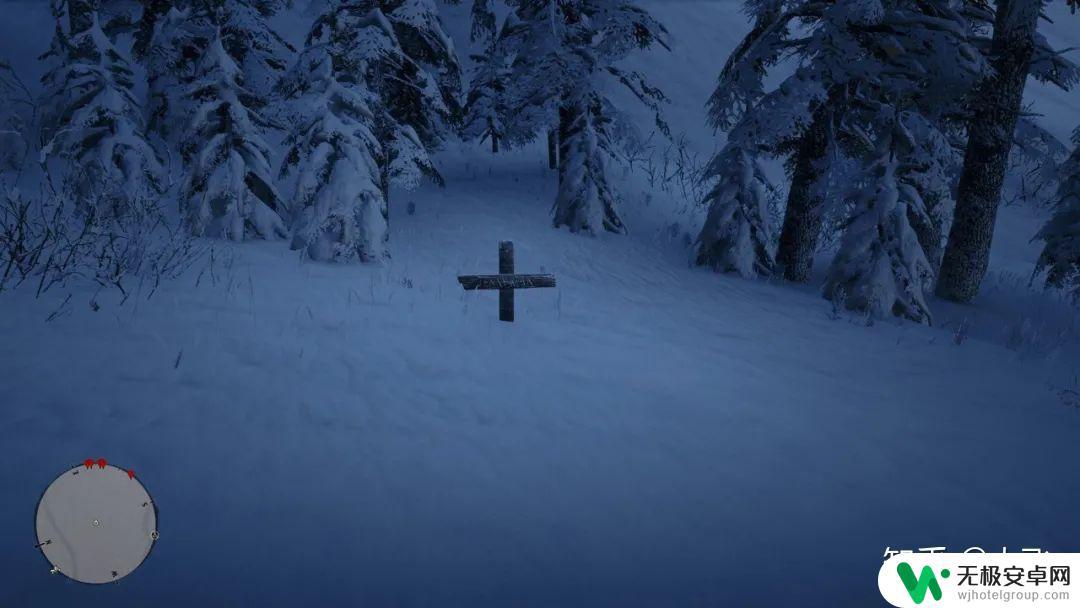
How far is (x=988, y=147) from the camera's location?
11766mm

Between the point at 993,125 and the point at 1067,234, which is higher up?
the point at 993,125

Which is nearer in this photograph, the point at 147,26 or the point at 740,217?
the point at 740,217

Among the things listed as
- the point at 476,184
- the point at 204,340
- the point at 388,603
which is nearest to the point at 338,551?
the point at 388,603

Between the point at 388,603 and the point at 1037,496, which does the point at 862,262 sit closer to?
the point at 1037,496

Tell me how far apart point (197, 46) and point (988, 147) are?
1877cm

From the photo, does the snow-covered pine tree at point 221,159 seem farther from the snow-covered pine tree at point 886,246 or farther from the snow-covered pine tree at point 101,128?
the snow-covered pine tree at point 886,246

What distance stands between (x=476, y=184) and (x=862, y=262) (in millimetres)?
11574

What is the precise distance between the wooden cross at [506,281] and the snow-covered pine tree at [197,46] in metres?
8.19

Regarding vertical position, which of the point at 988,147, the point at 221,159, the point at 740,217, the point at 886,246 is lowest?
the point at 886,246

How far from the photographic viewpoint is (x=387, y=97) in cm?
1378

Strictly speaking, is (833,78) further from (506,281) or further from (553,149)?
(553,149)

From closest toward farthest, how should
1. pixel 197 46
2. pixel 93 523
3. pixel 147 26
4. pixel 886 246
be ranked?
pixel 93 523 → pixel 886 246 → pixel 197 46 → pixel 147 26

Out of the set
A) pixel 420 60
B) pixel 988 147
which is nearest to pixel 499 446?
pixel 988 147

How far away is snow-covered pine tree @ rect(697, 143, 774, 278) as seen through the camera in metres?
12.7
